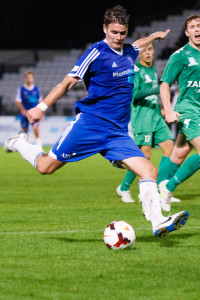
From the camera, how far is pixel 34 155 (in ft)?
21.6

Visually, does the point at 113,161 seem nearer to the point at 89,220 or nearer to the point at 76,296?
the point at 89,220

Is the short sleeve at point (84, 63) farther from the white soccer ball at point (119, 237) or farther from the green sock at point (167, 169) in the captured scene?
the green sock at point (167, 169)

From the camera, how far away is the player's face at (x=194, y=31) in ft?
23.7

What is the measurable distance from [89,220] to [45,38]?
26899mm

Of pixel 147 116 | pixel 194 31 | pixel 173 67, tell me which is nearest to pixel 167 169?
pixel 147 116

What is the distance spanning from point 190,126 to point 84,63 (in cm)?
188

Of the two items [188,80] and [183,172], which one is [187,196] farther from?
[188,80]

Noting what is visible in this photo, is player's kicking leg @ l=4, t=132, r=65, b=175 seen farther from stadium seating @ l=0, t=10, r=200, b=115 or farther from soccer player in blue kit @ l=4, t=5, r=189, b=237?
stadium seating @ l=0, t=10, r=200, b=115

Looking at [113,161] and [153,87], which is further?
[153,87]

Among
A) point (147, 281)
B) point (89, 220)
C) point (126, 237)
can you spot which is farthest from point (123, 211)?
point (147, 281)

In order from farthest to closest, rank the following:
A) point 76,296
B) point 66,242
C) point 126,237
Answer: point 66,242 → point 126,237 → point 76,296

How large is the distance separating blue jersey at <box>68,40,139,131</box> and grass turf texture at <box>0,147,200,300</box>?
1209 millimetres

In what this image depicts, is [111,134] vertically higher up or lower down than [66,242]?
higher up

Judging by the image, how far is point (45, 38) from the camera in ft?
109
